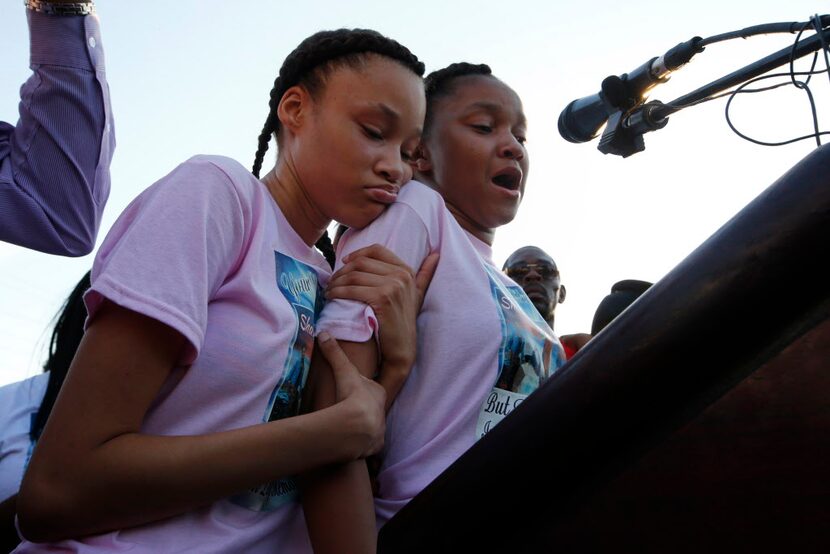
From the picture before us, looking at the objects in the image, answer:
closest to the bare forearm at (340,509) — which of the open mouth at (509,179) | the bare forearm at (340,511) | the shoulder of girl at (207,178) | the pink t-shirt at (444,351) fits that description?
the bare forearm at (340,511)

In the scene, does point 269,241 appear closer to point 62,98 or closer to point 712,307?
point 62,98

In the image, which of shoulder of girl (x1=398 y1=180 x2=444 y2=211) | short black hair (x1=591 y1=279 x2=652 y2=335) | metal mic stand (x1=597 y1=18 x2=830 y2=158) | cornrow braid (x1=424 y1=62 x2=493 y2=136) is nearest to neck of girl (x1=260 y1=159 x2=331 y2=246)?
shoulder of girl (x1=398 y1=180 x2=444 y2=211)

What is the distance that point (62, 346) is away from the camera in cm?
212

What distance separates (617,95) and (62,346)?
1.99 metres

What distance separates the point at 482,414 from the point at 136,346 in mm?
635

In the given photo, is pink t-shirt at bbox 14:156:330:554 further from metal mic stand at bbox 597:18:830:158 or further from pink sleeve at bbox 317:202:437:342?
metal mic stand at bbox 597:18:830:158

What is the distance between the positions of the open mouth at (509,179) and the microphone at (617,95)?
0.81m

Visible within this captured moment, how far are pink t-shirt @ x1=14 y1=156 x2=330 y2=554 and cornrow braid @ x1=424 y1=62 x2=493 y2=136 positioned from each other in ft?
2.91

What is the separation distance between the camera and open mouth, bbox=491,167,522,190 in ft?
6.32

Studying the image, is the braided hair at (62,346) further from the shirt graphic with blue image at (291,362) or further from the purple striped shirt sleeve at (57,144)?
the shirt graphic with blue image at (291,362)

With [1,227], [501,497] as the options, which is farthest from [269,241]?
[501,497]

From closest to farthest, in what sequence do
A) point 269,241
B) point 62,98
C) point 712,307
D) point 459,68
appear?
point 712,307, point 269,241, point 62,98, point 459,68

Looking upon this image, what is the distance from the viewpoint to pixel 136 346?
1040mm

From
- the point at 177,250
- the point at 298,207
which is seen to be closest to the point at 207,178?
the point at 177,250
